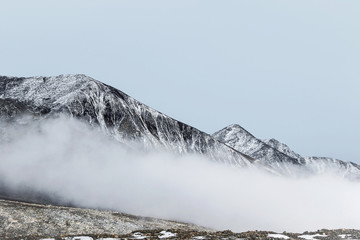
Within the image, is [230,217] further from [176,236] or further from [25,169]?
[176,236]

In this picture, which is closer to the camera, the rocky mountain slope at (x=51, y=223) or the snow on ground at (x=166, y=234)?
the snow on ground at (x=166, y=234)

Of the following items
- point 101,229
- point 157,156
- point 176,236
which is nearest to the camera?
point 176,236

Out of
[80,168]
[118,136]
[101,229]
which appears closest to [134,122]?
[118,136]

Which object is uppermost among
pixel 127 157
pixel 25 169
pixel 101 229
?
pixel 127 157

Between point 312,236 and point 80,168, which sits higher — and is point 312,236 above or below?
below

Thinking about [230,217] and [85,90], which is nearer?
[230,217]

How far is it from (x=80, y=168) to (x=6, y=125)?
116 ft

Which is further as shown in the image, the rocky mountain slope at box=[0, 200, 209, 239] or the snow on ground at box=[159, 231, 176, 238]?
the rocky mountain slope at box=[0, 200, 209, 239]

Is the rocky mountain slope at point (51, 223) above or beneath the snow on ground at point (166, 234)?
beneath

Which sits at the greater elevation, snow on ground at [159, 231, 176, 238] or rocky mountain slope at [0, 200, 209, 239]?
snow on ground at [159, 231, 176, 238]

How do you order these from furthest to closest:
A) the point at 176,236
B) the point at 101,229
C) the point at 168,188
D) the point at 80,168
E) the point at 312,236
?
the point at 168,188, the point at 80,168, the point at 101,229, the point at 312,236, the point at 176,236

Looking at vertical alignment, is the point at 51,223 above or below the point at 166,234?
below

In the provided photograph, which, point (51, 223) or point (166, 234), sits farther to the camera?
point (51, 223)

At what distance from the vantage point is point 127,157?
182125 millimetres
